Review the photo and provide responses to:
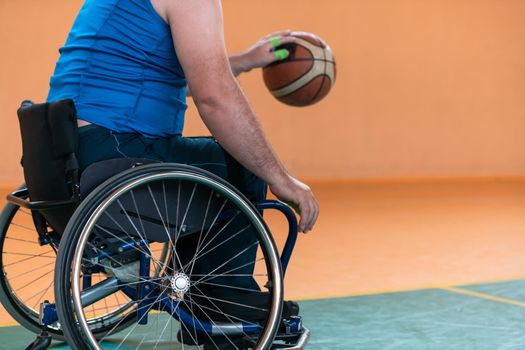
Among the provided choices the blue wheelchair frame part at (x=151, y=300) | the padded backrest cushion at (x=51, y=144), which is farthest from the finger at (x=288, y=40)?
the padded backrest cushion at (x=51, y=144)

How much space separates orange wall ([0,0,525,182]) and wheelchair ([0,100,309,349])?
5872mm

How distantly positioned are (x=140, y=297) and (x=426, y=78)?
24.5ft

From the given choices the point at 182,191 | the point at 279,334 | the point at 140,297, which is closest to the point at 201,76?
the point at 182,191

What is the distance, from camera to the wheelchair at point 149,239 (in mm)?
1504

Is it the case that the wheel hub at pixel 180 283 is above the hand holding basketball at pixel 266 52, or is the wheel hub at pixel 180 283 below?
below

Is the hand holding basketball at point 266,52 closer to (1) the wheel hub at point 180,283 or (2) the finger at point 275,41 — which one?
(2) the finger at point 275,41

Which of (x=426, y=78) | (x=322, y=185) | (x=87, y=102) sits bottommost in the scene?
(x=322, y=185)

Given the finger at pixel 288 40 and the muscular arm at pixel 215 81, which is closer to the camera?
the muscular arm at pixel 215 81

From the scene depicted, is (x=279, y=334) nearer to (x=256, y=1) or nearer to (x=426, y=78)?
(x=256, y=1)

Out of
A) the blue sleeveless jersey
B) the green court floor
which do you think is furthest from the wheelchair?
the green court floor

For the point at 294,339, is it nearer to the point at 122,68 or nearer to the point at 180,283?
the point at 180,283

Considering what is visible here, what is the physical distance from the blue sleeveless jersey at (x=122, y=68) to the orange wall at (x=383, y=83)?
589 centimetres

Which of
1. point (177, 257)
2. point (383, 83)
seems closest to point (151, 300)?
point (177, 257)

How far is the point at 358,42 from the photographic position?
8359mm
